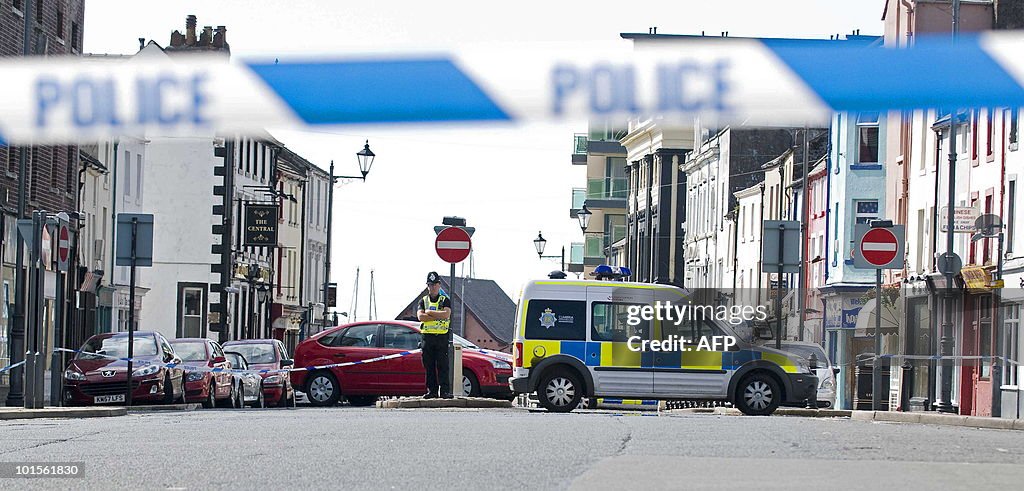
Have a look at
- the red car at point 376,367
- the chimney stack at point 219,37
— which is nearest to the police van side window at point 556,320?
the red car at point 376,367

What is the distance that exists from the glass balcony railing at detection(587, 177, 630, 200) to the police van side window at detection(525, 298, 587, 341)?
89004 mm

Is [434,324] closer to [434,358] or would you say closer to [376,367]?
[434,358]

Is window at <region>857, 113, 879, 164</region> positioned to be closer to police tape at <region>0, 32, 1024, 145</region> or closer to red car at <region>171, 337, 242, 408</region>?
red car at <region>171, 337, 242, 408</region>

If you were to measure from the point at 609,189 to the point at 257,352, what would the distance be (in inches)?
3175

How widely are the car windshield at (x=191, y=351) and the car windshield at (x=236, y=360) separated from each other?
151 cm

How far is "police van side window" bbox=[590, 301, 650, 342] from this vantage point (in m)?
25.8

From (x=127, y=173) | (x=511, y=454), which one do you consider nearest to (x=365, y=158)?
(x=127, y=173)

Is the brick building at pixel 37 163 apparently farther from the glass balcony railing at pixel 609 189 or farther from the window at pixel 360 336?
the glass balcony railing at pixel 609 189

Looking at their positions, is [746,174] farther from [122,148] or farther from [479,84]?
[479,84]

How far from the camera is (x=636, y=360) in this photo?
2578 cm

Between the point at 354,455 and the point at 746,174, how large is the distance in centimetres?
7409

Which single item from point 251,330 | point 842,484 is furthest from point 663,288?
point 251,330

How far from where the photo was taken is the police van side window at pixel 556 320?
25781 millimetres

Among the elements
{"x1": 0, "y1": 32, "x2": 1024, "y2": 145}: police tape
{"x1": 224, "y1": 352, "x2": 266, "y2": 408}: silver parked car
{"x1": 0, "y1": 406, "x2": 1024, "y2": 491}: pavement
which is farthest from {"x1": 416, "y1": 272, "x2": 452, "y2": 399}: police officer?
{"x1": 0, "y1": 32, "x2": 1024, "y2": 145}: police tape
